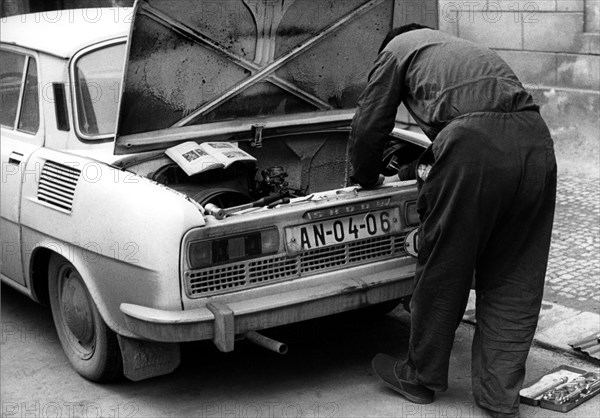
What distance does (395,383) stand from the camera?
187 inches

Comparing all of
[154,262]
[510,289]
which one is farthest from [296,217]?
[510,289]

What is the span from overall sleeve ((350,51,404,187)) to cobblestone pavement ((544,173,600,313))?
1.83 m

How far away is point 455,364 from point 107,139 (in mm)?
2226

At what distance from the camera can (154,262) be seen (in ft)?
14.5

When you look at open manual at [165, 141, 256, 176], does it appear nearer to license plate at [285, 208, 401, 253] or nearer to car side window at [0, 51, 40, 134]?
license plate at [285, 208, 401, 253]

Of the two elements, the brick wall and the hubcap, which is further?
the brick wall

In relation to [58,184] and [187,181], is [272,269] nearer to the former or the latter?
[187,181]

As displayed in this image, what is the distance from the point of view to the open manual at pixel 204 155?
510cm

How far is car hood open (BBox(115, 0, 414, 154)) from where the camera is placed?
16.7 ft

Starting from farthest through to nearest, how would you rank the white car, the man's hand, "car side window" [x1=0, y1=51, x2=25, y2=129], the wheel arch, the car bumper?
"car side window" [x1=0, y1=51, x2=25, y2=129]
the wheel arch
the man's hand
the white car
the car bumper

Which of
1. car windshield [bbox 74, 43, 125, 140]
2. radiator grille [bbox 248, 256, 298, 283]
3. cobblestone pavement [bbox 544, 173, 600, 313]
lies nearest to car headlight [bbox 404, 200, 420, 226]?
radiator grille [bbox 248, 256, 298, 283]

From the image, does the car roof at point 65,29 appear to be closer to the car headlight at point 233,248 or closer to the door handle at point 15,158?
the door handle at point 15,158

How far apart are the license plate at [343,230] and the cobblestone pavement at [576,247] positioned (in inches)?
61.4

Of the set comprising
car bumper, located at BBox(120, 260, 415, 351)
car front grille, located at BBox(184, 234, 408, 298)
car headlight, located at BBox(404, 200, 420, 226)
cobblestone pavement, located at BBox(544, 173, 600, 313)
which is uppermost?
car headlight, located at BBox(404, 200, 420, 226)
